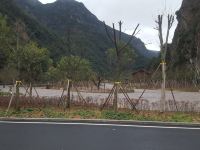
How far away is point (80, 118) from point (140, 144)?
18.0ft

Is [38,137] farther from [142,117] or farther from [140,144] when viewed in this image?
[142,117]

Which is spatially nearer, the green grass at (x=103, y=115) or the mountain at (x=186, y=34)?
the green grass at (x=103, y=115)

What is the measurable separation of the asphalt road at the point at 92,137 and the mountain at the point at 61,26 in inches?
3033

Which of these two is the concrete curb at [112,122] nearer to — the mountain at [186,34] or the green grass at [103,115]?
the green grass at [103,115]

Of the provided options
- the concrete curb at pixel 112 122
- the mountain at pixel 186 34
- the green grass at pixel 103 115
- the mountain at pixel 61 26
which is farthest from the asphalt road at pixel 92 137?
the mountain at pixel 61 26

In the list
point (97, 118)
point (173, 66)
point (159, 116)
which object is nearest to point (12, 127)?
point (97, 118)

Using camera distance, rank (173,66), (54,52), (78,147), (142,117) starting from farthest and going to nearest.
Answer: (54,52) → (173,66) → (142,117) → (78,147)

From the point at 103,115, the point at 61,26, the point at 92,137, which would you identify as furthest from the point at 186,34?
the point at 92,137

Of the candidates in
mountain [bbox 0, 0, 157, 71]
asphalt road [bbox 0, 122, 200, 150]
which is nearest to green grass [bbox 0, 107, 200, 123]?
asphalt road [bbox 0, 122, 200, 150]

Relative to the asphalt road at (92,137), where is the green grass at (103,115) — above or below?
above

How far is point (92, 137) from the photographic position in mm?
11523

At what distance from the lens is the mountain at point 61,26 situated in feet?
374

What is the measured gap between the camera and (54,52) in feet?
375

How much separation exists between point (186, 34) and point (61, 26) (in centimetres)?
6997
